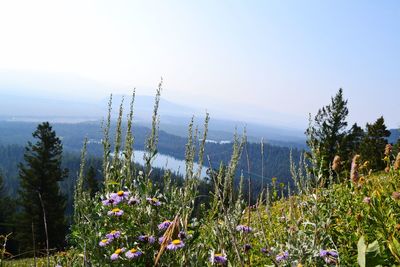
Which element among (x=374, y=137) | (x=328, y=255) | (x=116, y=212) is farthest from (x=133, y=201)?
(x=374, y=137)

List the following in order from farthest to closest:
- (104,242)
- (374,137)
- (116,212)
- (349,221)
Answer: (374,137) → (349,221) → (116,212) → (104,242)

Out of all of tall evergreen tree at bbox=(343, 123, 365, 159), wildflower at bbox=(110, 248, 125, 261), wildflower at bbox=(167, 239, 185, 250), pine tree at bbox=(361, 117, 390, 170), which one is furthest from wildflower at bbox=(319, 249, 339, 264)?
tall evergreen tree at bbox=(343, 123, 365, 159)

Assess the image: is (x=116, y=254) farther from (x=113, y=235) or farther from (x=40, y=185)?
(x=40, y=185)

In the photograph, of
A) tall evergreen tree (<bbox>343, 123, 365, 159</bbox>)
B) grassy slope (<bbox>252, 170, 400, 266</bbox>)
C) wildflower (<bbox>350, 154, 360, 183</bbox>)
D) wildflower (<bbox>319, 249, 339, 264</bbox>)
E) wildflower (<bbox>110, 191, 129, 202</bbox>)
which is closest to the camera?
wildflower (<bbox>319, 249, 339, 264</bbox>)

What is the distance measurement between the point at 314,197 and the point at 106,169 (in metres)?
1.95

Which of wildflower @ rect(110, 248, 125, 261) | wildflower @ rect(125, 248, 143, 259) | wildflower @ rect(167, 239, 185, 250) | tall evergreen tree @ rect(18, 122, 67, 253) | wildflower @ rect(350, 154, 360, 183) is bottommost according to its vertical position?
tall evergreen tree @ rect(18, 122, 67, 253)

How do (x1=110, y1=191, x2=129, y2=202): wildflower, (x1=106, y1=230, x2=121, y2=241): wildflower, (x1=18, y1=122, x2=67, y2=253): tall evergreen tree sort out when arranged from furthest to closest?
(x1=18, y1=122, x2=67, y2=253): tall evergreen tree < (x1=110, y1=191, x2=129, y2=202): wildflower < (x1=106, y1=230, x2=121, y2=241): wildflower

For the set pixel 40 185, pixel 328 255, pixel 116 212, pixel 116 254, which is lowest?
pixel 40 185

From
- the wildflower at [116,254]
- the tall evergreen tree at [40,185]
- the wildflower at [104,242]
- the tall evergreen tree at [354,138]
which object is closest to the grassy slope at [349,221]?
the wildflower at [116,254]

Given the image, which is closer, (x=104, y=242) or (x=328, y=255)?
(x=328, y=255)

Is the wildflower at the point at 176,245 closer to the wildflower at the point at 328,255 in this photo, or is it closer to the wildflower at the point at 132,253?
the wildflower at the point at 132,253

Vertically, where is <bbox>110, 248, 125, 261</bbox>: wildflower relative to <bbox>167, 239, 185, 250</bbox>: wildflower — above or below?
below

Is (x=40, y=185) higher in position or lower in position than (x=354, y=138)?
lower

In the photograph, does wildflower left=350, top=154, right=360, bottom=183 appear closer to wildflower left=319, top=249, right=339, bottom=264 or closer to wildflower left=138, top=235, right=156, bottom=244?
wildflower left=319, top=249, right=339, bottom=264
